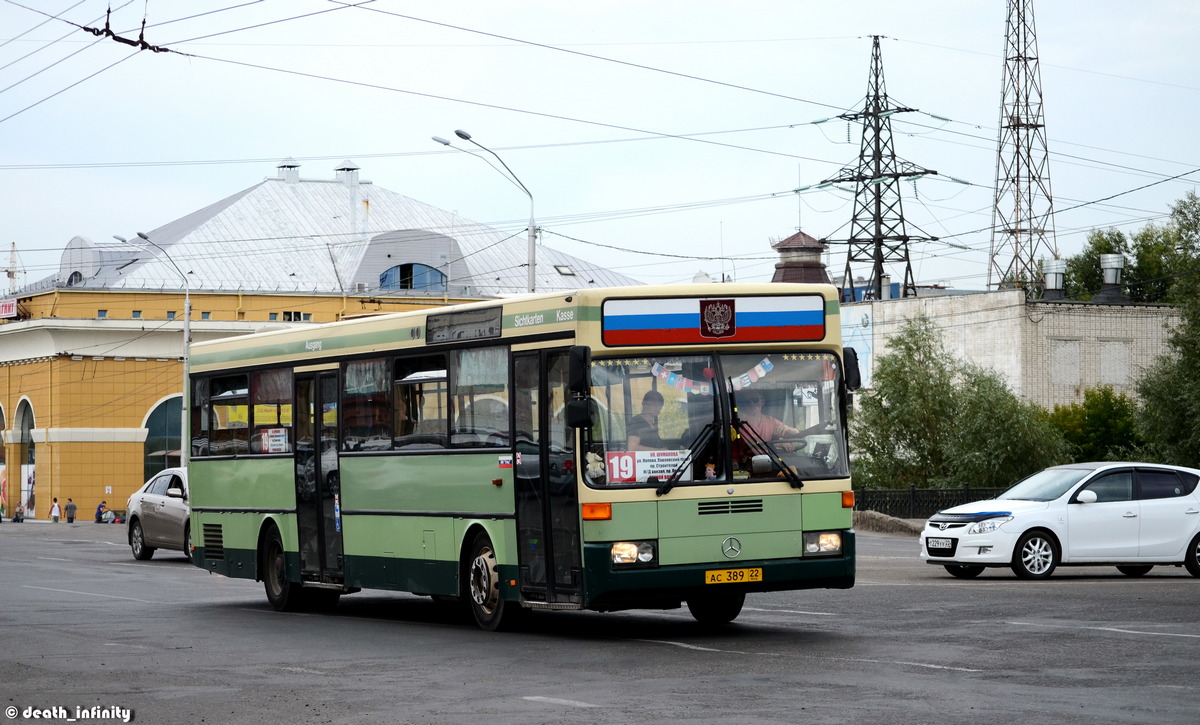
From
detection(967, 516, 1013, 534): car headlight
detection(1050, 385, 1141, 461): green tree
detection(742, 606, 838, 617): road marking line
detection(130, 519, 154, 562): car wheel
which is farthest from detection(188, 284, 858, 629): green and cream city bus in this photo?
detection(1050, 385, 1141, 461): green tree

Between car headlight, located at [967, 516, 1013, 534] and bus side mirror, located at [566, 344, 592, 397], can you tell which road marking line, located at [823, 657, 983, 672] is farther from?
car headlight, located at [967, 516, 1013, 534]

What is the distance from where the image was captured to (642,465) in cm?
1396

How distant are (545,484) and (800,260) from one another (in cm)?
6428

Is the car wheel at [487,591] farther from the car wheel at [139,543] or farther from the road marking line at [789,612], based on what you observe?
the car wheel at [139,543]

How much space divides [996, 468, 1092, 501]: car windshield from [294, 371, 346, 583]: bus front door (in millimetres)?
9235

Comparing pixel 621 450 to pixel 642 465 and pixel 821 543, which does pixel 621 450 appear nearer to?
pixel 642 465

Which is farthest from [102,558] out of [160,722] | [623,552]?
[160,722]

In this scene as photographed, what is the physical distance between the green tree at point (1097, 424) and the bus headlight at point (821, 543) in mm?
44985

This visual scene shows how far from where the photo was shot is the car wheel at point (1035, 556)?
21516 millimetres

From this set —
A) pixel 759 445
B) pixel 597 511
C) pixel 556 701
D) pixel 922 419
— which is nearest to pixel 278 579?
pixel 597 511

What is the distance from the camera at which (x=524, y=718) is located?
386 inches

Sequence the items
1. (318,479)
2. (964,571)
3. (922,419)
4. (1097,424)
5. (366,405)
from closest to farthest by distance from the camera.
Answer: (366,405), (318,479), (964,571), (922,419), (1097,424)

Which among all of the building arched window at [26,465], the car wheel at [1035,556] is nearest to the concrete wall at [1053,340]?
the building arched window at [26,465]

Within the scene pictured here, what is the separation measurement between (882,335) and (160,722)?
61101 millimetres
